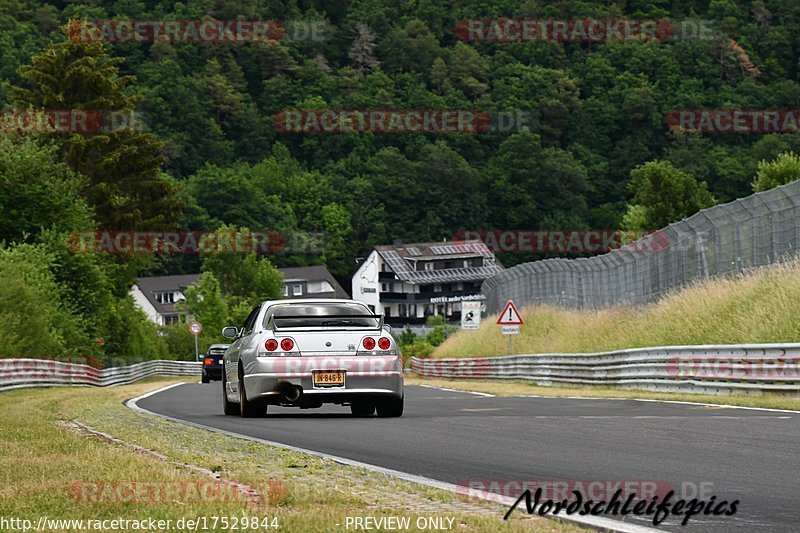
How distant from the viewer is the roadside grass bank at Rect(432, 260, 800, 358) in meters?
24.6

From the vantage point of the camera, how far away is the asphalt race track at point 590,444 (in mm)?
8414

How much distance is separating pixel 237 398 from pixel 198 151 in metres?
170

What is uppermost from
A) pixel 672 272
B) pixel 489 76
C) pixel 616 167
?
pixel 489 76

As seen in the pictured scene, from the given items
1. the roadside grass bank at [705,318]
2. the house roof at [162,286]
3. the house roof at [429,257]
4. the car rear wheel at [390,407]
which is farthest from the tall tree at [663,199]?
the car rear wheel at [390,407]

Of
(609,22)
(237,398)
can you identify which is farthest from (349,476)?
(609,22)

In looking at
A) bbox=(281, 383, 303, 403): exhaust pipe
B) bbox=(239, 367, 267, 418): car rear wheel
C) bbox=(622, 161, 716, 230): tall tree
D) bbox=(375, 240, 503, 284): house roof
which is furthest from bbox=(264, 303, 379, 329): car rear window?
→ bbox=(375, 240, 503, 284): house roof

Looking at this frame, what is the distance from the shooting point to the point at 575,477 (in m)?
8.99

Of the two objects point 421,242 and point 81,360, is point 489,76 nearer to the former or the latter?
point 421,242

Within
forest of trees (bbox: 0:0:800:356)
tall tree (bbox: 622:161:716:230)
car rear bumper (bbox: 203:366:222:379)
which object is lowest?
car rear bumper (bbox: 203:366:222:379)

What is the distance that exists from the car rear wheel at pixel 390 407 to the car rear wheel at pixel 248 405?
1366 millimetres

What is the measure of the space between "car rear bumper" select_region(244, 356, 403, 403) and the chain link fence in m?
10.7

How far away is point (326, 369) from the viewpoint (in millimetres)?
16141

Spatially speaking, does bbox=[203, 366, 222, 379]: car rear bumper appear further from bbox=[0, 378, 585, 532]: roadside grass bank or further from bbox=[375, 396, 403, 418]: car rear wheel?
bbox=[0, 378, 585, 532]: roadside grass bank

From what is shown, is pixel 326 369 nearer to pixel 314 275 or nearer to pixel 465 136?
pixel 465 136
